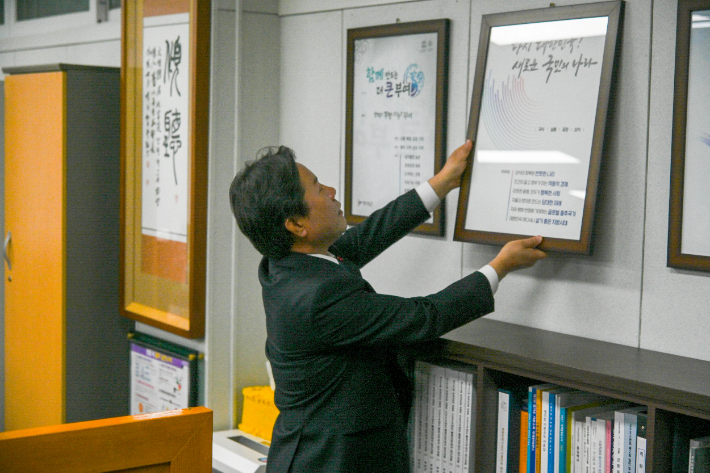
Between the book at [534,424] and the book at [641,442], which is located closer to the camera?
the book at [641,442]

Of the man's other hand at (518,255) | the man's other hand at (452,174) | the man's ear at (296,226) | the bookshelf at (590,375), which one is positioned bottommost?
the bookshelf at (590,375)

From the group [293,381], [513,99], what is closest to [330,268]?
[293,381]

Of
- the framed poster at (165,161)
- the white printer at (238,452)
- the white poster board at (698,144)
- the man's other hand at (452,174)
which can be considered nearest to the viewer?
the white poster board at (698,144)

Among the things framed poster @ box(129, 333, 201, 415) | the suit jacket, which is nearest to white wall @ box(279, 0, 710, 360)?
the suit jacket

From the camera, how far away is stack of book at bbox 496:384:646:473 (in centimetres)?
166

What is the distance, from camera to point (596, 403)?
Answer: 1.79 metres

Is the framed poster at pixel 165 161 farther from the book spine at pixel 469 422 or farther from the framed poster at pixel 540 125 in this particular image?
the book spine at pixel 469 422

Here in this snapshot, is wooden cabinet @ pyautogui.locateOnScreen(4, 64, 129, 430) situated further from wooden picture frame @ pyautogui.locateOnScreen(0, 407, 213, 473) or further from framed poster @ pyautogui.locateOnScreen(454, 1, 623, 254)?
wooden picture frame @ pyautogui.locateOnScreen(0, 407, 213, 473)

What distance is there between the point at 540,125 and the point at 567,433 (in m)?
0.81

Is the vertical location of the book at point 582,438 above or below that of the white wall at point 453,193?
below

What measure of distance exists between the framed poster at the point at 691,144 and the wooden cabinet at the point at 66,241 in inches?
104

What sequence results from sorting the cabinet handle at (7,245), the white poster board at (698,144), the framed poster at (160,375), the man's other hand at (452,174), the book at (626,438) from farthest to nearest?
the cabinet handle at (7,245) < the framed poster at (160,375) < the man's other hand at (452,174) < the white poster board at (698,144) < the book at (626,438)

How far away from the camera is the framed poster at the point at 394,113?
7.98 feet

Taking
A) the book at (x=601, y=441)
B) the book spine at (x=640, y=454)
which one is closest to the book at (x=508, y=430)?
the book at (x=601, y=441)
